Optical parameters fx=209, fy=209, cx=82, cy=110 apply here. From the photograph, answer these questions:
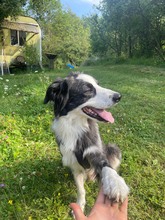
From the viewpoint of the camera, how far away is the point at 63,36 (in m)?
28.1

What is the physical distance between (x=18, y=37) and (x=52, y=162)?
12723 mm

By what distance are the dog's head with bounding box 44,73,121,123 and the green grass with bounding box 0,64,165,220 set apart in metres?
1.01

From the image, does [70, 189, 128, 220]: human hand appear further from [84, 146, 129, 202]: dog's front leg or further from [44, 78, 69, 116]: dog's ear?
[44, 78, 69, 116]: dog's ear

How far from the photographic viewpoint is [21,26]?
43.2 feet

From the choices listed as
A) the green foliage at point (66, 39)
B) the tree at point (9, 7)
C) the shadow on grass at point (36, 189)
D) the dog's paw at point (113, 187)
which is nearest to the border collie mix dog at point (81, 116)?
the dog's paw at point (113, 187)

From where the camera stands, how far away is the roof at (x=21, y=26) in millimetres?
12583

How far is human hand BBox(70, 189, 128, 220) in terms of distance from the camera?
1181 mm

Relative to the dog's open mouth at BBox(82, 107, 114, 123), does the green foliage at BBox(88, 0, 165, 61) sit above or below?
above

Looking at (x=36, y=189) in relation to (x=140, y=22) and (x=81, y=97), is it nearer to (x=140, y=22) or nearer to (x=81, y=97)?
(x=81, y=97)

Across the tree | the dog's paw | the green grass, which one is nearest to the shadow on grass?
the green grass

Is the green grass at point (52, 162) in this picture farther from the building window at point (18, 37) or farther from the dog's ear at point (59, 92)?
the building window at point (18, 37)

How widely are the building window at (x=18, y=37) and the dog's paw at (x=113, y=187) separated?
1370 cm

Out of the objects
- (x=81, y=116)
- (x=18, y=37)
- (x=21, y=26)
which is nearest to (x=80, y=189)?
(x=81, y=116)

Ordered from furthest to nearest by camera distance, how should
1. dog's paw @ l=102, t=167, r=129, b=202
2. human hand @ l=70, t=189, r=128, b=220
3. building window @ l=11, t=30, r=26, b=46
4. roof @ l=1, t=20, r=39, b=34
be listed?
building window @ l=11, t=30, r=26, b=46 → roof @ l=1, t=20, r=39, b=34 → dog's paw @ l=102, t=167, r=129, b=202 → human hand @ l=70, t=189, r=128, b=220
